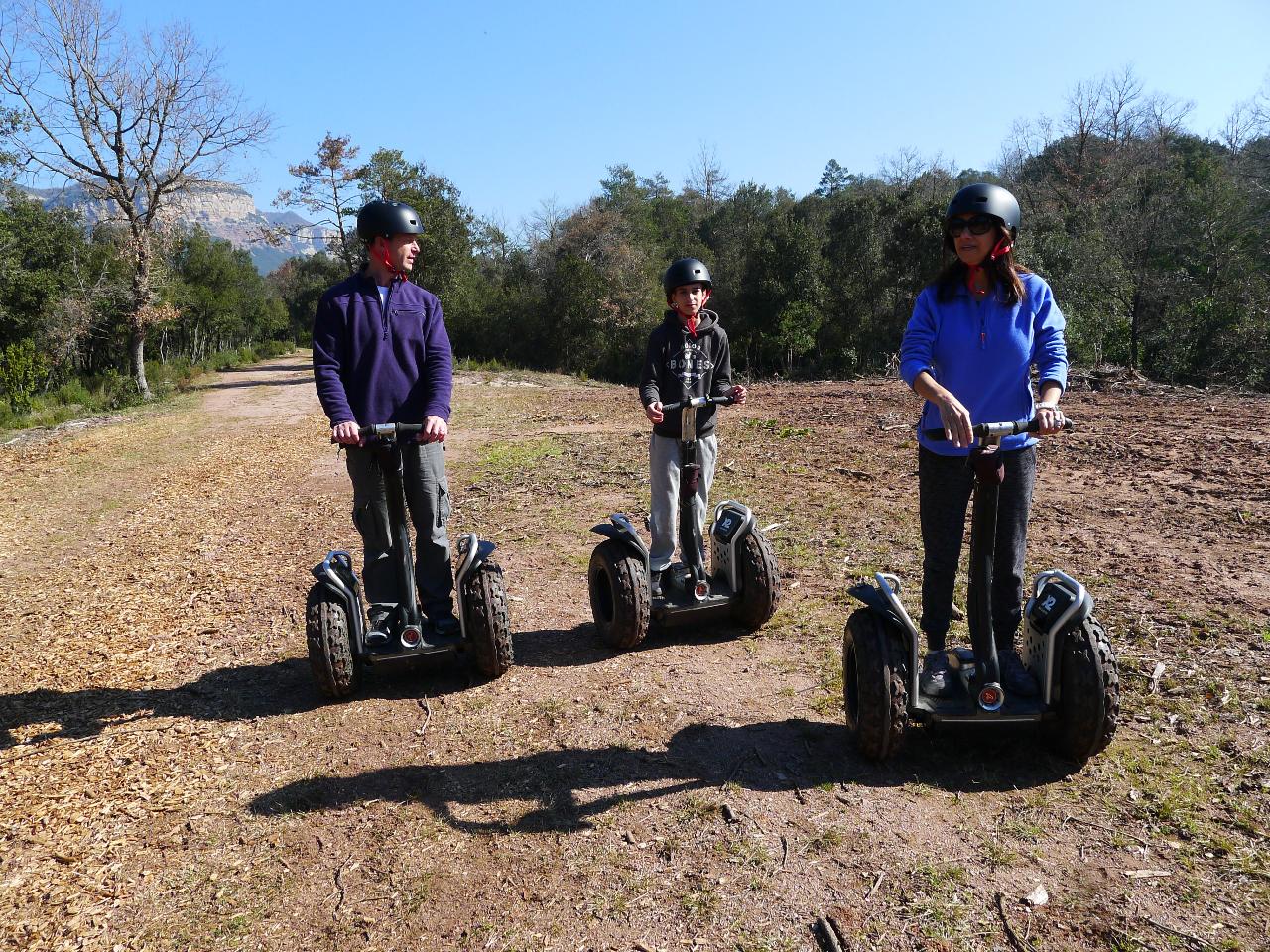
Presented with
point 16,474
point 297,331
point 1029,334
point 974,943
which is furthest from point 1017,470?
point 297,331

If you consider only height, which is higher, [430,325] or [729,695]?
[430,325]

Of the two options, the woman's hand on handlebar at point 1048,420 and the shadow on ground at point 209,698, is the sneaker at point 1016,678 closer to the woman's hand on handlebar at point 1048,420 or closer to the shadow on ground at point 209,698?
the woman's hand on handlebar at point 1048,420

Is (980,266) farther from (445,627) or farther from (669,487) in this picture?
(445,627)

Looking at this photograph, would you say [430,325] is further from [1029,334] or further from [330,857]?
[1029,334]

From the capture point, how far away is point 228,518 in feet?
28.0

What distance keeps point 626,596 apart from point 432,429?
1404 millimetres

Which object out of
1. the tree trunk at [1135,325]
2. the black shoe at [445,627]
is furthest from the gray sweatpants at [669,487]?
the tree trunk at [1135,325]

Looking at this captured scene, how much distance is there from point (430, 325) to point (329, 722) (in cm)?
204

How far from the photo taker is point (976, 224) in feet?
9.87

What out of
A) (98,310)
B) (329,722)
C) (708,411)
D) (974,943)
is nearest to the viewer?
(974,943)

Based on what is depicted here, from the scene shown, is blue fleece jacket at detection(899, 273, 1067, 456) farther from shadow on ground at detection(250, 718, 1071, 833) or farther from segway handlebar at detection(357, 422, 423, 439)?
segway handlebar at detection(357, 422, 423, 439)

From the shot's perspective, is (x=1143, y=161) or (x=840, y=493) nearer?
(x=840, y=493)

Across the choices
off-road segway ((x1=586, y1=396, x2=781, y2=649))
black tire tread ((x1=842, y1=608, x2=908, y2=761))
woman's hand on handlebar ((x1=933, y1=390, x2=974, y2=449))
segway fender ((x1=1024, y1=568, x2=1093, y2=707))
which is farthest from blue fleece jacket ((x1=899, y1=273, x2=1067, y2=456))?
off-road segway ((x1=586, y1=396, x2=781, y2=649))

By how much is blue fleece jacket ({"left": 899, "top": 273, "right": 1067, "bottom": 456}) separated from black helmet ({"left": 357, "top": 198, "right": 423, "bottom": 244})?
2.38 metres
